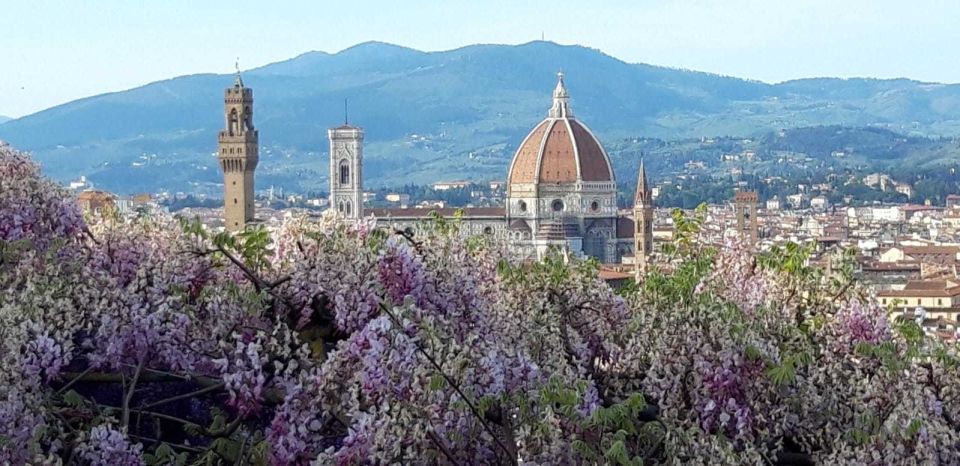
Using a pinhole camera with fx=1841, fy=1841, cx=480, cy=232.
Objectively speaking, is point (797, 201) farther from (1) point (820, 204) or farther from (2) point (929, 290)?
(2) point (929, 290)

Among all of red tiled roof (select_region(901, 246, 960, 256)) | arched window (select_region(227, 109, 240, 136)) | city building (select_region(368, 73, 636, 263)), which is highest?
arched window (select_region(227, 109, 240, 136))

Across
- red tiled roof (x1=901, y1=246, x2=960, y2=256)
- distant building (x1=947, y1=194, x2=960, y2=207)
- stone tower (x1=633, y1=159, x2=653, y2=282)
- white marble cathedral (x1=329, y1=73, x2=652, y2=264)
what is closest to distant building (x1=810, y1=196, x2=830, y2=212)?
distant building (x1=947, y1=194, x2=960, y2=207)

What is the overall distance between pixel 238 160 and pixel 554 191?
28111 mm

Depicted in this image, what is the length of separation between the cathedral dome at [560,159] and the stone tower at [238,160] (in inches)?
1036

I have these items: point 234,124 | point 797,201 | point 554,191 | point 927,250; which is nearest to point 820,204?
point 797,201

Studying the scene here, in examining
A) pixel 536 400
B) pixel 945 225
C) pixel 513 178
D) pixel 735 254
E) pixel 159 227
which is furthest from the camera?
pixel 945 225

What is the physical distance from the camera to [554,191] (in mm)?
82500

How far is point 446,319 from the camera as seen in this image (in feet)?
18.1

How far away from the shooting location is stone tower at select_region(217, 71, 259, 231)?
5541 centimetres

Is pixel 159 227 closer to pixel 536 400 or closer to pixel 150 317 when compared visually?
pixel 150 317

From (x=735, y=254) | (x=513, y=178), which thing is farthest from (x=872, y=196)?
(x=735, y=254)

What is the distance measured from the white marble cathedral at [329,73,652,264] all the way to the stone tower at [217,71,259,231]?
19465mm

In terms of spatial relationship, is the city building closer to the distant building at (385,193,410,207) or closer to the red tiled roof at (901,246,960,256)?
the red tiled roof at (901,246,960,256)

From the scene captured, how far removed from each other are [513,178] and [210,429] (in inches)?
3095
